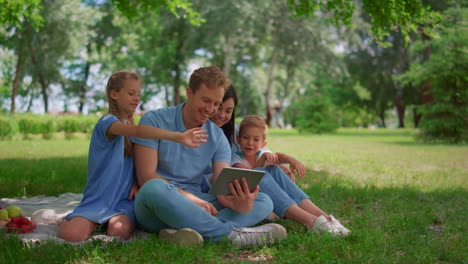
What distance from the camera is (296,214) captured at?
3.69 m

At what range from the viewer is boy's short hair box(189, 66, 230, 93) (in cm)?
326

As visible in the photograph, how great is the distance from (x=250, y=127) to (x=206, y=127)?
0.76 meters

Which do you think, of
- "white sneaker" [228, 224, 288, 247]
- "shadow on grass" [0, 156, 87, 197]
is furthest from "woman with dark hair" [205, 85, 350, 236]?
"shadow on grass" [0, 156, 87, 197]

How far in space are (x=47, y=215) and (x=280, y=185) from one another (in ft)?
6.98

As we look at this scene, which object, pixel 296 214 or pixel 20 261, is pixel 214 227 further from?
pixel 20 261

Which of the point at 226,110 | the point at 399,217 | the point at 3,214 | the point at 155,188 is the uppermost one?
the point at 226,110

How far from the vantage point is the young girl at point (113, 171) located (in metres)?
3.20

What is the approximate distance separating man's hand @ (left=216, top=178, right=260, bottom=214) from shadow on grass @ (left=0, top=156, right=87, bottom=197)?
3.13 meters

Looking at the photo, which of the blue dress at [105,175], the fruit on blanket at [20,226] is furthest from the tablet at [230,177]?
the fruit on blanket at [20,226]

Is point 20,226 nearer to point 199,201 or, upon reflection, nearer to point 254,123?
point 199,201

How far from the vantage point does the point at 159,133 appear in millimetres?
3039

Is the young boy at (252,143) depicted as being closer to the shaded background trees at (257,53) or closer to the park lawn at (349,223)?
the park lawn at (349,223)

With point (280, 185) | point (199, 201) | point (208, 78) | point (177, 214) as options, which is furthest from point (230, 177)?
point (280, 185)

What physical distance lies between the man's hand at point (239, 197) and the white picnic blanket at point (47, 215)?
0.70 meters
